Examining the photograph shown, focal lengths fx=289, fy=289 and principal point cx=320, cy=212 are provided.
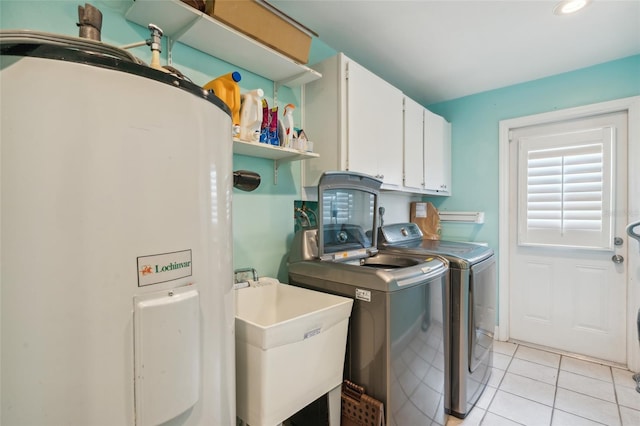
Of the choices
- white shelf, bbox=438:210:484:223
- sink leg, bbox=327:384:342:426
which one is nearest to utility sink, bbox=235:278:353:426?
sink leg, bbox=327:384:342:426

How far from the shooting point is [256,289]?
1.49 metres

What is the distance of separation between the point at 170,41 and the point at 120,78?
3.13 feet

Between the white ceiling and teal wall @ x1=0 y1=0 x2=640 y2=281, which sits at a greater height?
the white ceiling

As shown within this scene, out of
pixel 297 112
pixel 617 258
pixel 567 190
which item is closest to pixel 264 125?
pixel 297 112

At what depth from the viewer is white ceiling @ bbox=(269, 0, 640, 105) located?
176 centimetres

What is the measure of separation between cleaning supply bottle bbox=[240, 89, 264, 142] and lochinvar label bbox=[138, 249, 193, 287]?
0.78 m

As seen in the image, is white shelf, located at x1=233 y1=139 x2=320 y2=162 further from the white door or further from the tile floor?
the white door

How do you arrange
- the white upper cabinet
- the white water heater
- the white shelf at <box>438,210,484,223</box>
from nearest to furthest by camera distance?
the white water heater
the white upper cabinet
the white shelf at <box>438,210,484,223</box>

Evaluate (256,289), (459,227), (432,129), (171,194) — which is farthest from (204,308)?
(459,227)

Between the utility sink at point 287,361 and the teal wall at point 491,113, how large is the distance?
242 cm

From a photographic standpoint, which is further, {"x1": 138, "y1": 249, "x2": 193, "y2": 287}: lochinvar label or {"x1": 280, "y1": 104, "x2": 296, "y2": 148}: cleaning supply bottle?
{"x1": 280, "y1": 104, "x2": 296, "y2": 148}: cleaning supply bottle

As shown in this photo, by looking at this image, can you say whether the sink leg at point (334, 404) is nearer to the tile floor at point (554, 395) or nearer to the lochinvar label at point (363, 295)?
the lochinvar label at point (363, 295)

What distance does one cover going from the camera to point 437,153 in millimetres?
2959

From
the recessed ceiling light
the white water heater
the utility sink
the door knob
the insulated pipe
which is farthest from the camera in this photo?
the door knob
